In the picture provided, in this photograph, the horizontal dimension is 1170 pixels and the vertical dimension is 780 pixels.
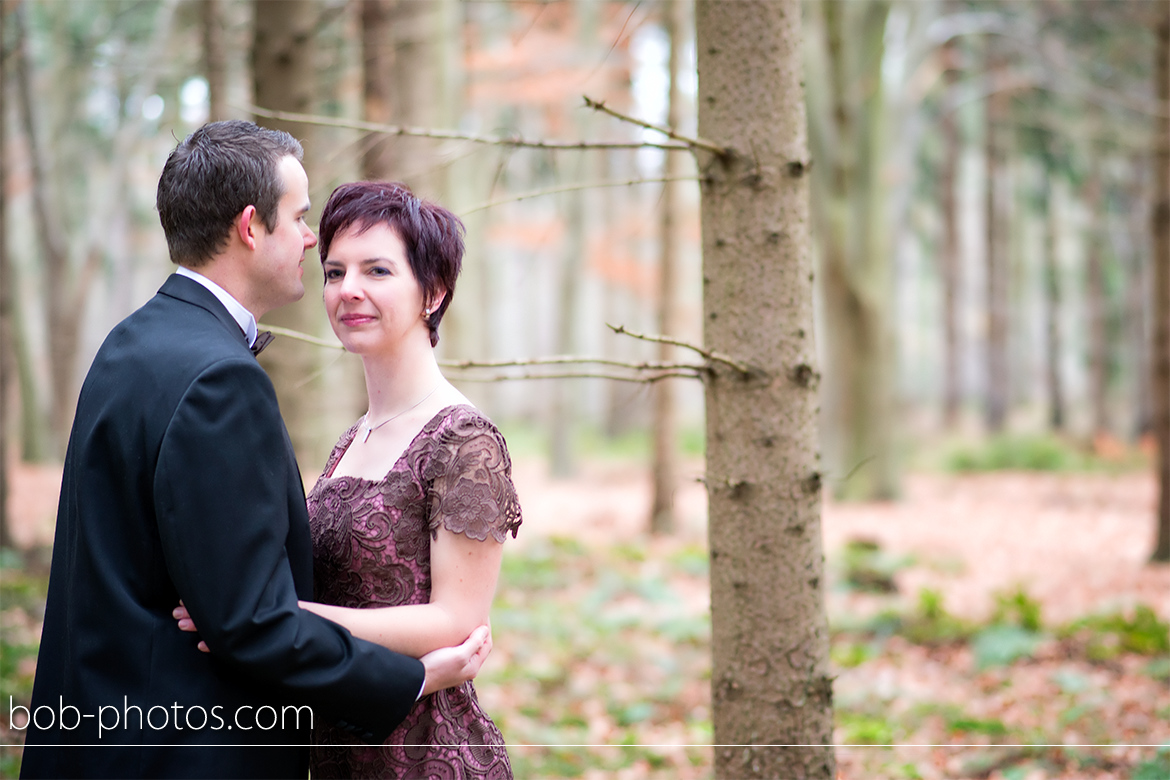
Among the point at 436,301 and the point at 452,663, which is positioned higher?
the point at 436,301

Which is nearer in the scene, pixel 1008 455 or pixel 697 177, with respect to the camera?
pixel 697 177

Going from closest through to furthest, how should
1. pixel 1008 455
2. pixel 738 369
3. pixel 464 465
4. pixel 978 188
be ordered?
pixel 464 465, pixel 738 369, pixel 1008 455, pixel 978 188

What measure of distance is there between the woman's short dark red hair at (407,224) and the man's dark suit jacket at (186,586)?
387 millimetres

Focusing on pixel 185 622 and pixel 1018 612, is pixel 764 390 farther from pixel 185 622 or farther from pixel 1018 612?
pixel 1018 612

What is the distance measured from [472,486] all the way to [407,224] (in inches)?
24.3

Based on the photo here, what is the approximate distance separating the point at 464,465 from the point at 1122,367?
31443 mm

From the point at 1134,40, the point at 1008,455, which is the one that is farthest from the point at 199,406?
the point at 1134,40

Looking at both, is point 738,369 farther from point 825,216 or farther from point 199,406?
point 825,216

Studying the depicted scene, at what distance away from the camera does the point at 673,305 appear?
37.2 ft

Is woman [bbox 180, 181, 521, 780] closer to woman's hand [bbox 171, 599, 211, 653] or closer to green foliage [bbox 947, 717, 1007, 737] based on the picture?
woman's hand [bbox 171, 599, 211, 653]

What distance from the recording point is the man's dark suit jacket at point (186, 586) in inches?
67.4

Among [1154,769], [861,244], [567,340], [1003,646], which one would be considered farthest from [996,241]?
[1154,769]

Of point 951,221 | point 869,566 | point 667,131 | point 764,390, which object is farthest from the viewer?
point 951,221

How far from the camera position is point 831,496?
15.3 meters
